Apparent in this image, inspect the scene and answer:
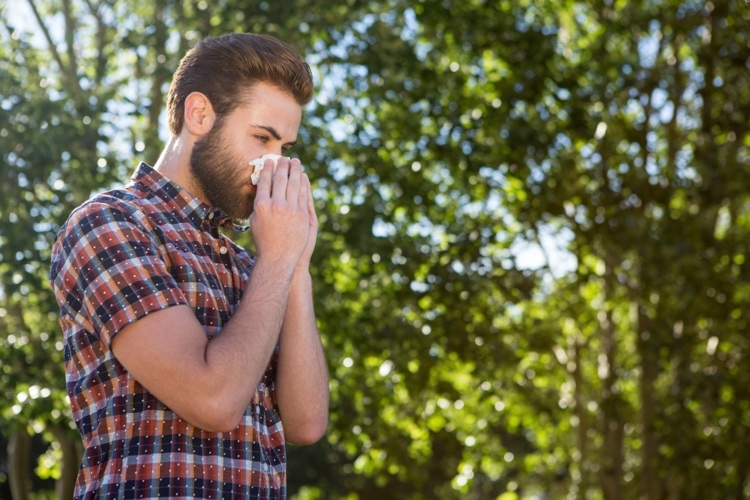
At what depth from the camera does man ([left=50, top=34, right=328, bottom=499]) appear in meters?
1.85

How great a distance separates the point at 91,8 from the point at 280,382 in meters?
7.91

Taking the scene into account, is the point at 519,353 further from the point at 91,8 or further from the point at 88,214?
the point at 88,214

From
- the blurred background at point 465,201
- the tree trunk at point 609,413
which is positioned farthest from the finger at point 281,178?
the tree trunk at point 609,413

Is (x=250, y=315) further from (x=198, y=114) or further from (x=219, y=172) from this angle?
(x=198, y=114)

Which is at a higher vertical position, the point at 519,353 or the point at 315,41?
the point at 315,41

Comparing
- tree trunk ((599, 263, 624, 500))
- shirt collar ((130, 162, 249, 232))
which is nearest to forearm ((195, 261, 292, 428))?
shirt collar ((130, 162, 249, 232))

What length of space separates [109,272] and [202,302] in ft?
0.69

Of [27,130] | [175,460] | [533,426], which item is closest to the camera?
[175,460]

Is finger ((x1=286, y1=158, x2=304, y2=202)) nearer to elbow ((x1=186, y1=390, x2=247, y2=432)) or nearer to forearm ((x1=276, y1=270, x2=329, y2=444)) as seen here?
forearm ((x1=276, y1=270, x2=329, y2=444))

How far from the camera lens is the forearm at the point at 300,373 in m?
2.23

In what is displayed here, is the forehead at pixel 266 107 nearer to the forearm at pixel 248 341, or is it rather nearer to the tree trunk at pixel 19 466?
the forearm at pixel 248 341

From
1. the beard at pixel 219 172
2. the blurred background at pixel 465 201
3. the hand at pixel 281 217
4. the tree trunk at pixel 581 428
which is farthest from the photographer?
the tree trunk at pixel 581 428

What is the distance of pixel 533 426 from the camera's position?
11.3 m

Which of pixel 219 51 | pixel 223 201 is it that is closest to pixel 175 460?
pixel 223 201
